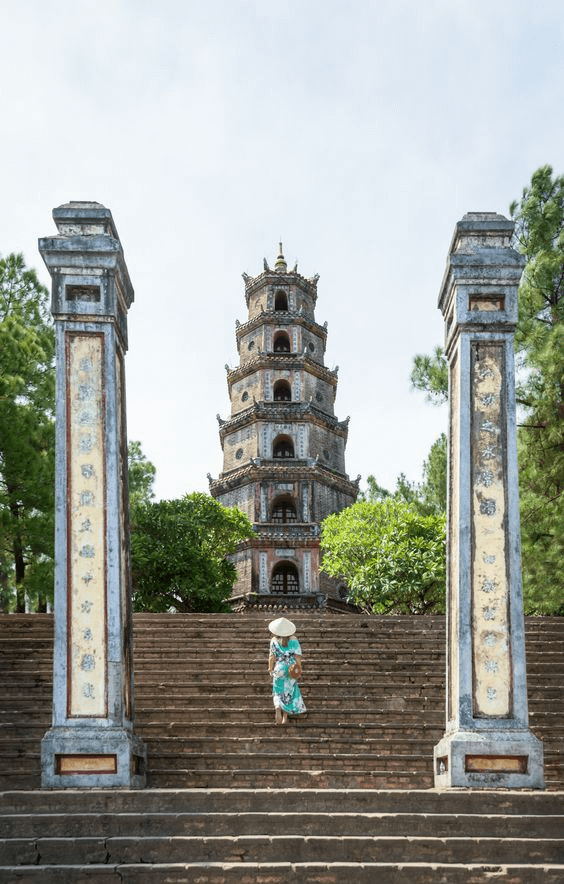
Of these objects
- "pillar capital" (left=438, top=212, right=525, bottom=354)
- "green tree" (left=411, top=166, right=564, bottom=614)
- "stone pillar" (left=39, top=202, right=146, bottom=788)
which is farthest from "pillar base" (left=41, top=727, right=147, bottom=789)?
"green tree" (left=411, top=166, right=564, bottom=614)

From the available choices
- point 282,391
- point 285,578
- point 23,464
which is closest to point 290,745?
point 23,464

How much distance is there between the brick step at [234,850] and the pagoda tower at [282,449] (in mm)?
18802

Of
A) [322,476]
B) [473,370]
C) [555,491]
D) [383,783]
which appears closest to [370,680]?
[383,783]

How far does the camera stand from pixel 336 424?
87.8 ft

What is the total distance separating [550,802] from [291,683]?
325 cm

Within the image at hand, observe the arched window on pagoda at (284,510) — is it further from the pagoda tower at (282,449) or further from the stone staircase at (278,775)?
the stone staircase at (278,775)

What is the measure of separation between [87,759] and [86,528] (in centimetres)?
167

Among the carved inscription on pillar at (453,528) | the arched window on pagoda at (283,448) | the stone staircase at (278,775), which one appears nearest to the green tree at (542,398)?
the stone staircase at (278,775)

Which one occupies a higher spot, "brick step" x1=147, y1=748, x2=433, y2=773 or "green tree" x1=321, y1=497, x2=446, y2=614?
"green tree" x1=321, y1=497, x2=446, y2=614

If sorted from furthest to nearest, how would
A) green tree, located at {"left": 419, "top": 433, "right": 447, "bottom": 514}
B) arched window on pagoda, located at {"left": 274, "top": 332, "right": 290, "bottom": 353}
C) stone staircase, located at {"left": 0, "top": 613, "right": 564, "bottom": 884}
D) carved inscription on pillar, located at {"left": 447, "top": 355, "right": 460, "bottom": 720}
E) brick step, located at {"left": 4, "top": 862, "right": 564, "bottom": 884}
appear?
arched window on pagoda, located at {"left": 274, "top": 332, "right": 290, "bottom": 353}
green tree, located at {"left": 419, "top": 433, "right": 447, "bottom": 514}
carved inscription on pillar, located at {"left": 447, "top": 355, "right": 460, "bottom": 720}
stone staircase, located at {"left": 0, "top": 613, "right": 564, "bottom": 884}
brick step, located at {"left": 4, "top": 862, "right": 564, "bottom": 884}

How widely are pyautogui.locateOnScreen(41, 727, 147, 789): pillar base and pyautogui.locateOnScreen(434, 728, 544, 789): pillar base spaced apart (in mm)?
2320

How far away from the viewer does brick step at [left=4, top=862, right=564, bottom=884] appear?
16.8ft

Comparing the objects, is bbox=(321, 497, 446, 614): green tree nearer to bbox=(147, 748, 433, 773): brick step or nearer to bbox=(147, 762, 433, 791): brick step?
bbox=(147, 748, 433, 773): brick step

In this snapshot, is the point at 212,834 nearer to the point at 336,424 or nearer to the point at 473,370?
the point at 473,370
